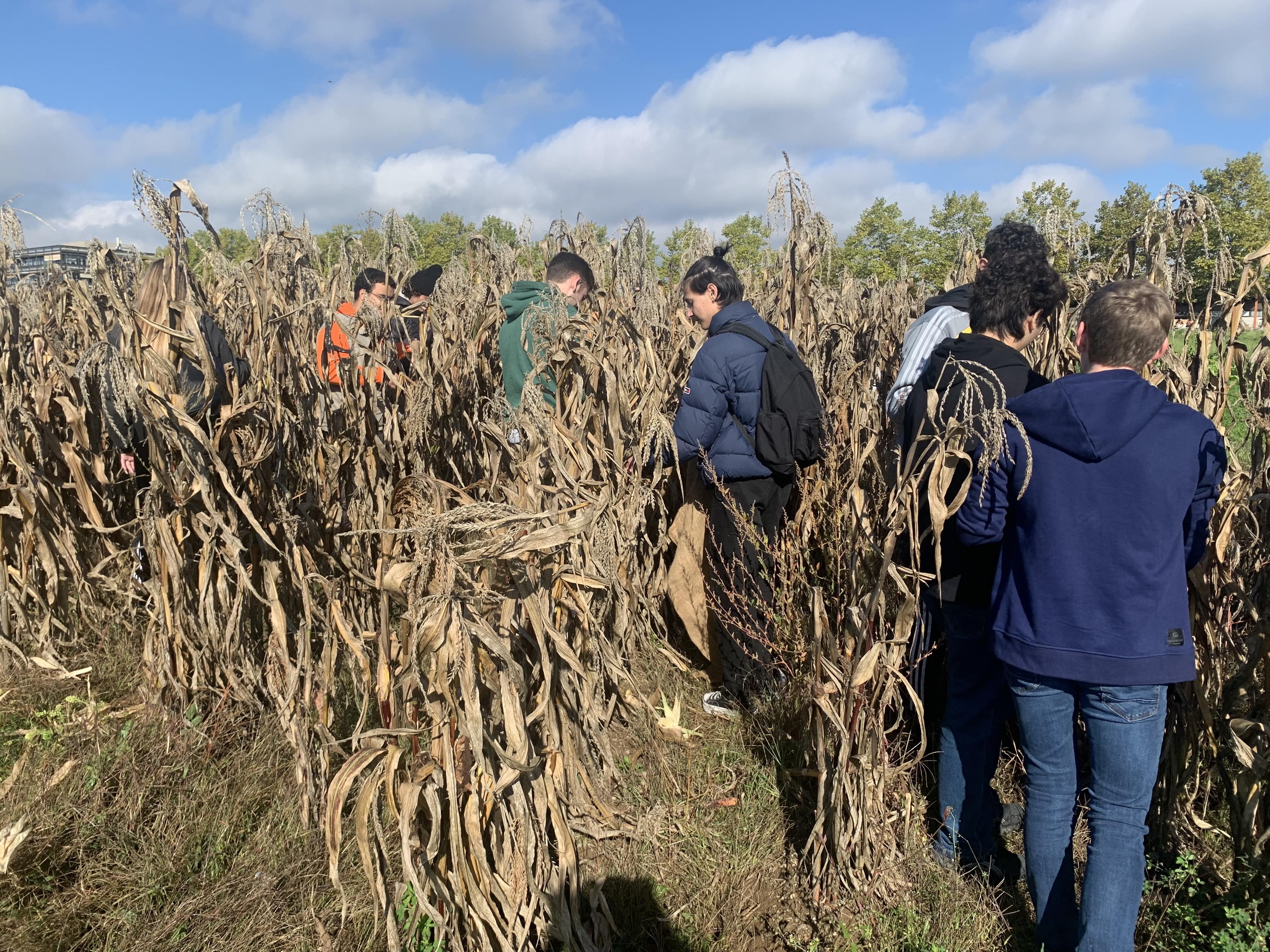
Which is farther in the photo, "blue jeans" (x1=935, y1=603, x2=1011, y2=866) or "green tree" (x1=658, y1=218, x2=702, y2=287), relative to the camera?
"green tree" (x1=658, y1=218, x2=702, y2=287)

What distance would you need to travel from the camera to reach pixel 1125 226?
177 inches

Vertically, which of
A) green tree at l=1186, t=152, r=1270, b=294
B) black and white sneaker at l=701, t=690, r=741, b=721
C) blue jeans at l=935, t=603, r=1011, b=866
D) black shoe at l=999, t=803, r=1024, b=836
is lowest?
black shoe at l=999, t=803, r=1024, b=836

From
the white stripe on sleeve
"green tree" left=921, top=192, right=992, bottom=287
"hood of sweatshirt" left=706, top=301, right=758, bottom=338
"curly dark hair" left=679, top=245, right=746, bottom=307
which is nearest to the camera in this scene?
the white stripe on sleeve

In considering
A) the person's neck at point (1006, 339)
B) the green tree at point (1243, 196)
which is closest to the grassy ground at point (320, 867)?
the person's neck at point (1006, 339)

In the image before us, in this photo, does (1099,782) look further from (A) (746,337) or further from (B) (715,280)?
(B) (715,280)

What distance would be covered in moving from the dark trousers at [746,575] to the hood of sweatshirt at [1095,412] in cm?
133

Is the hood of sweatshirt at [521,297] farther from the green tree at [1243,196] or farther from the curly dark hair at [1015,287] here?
the green tree at [1243,196]

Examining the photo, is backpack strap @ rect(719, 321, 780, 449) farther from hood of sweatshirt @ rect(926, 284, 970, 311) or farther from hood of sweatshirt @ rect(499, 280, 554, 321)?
hood of sweatshirt @ rect(499, 280, 554, 321)

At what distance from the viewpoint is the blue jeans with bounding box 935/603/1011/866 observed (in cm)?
201

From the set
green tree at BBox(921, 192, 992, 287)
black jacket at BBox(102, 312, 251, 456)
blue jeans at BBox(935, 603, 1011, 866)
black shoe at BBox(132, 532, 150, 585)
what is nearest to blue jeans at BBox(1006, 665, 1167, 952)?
blue jeans at BBox(935, 603, 1011, 866)

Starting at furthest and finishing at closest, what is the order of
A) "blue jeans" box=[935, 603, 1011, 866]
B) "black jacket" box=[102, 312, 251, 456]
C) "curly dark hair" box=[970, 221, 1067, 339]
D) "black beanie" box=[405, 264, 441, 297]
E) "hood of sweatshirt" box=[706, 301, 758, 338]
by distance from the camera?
1. "black beanie" box=[405, 264, 441, 297]
2. "hood of sweatshirt" box=[706, 301, 758, 338]
3. "black jacket" box=[102, 312, 251, 456]
4. "curly dark hair" box=[970, 221, 1067, 339]
5. "blue jeans" box=[935, 603, 1011, 866]

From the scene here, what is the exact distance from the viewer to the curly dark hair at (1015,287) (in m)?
2.11

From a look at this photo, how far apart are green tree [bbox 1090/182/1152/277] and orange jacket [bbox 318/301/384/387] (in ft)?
8.76

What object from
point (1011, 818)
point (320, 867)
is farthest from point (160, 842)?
point (1011, 818)
